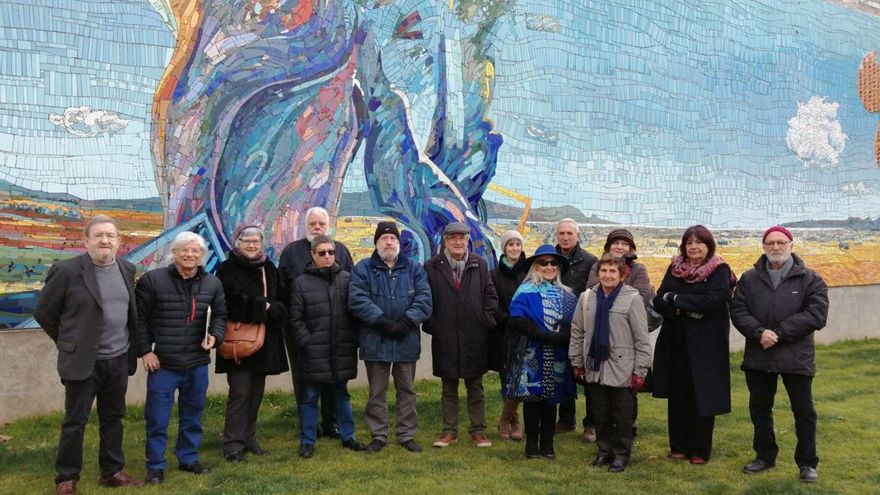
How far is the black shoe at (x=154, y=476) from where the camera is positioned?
16.0ft

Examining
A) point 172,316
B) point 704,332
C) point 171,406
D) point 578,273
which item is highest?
point 578,273

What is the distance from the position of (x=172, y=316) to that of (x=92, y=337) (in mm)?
525

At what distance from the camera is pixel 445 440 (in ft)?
19.6

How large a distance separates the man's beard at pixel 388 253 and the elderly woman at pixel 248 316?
765mm

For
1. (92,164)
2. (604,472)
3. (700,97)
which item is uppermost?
(700,97)

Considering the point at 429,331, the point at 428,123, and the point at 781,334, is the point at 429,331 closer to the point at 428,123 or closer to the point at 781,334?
the point at 781,334

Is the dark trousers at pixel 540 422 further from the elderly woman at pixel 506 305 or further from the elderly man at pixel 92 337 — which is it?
the elderly man at pixel 92 337

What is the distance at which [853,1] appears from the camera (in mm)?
12898

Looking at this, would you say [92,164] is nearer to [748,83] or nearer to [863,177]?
[748,83]

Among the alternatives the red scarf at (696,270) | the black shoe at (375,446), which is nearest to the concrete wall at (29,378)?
the black shoe at (375,446)

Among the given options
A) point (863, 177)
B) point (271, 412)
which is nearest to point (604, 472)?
point (271, 412)

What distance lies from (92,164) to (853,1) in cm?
1224

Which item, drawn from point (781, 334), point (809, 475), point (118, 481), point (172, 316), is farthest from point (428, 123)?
point (809, 475)

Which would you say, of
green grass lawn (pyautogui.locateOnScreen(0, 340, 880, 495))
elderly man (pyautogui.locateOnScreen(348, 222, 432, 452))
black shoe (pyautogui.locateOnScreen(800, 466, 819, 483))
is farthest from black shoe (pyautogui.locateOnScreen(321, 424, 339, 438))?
black shoe (pyautogui.locateOnScreen(800, 466, 819, 483))
